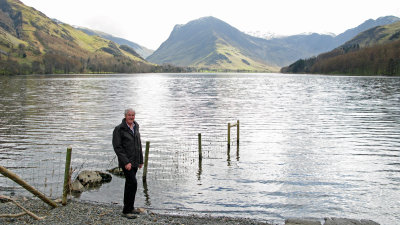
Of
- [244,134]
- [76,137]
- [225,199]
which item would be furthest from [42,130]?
[225,199]

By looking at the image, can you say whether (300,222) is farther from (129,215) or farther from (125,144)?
(125,144)

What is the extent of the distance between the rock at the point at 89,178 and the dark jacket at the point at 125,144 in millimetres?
8446

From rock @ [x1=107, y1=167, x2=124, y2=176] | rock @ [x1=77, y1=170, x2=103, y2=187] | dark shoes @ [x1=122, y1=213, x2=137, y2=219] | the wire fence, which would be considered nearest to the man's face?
dark shoes @ [x1=122, y1=213, x2=137, y2=219]

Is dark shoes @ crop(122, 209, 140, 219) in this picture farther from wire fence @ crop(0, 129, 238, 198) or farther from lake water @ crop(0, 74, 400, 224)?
wire fence @ crop(0, 129, 238, 198)

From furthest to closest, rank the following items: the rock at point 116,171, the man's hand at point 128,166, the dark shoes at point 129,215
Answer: the rock at point 116,171
the dark shoes at point 129,215
the man's hand at point 128,166

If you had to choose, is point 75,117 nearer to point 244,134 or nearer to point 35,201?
point 244,134

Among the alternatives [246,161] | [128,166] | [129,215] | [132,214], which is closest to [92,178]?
[132,214]

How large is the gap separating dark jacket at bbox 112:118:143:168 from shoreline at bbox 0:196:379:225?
2.70 meters

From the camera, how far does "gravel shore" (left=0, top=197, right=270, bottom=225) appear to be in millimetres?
14009

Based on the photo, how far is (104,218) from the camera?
47.6ft

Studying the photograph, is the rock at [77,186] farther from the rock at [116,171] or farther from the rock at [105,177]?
the rock at [116,171]

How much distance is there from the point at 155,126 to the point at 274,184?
26148mm

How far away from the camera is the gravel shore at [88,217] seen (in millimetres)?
14009

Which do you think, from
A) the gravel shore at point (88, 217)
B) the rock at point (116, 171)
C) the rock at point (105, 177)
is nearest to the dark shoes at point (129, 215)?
the gravel shore at point (88, 217)
